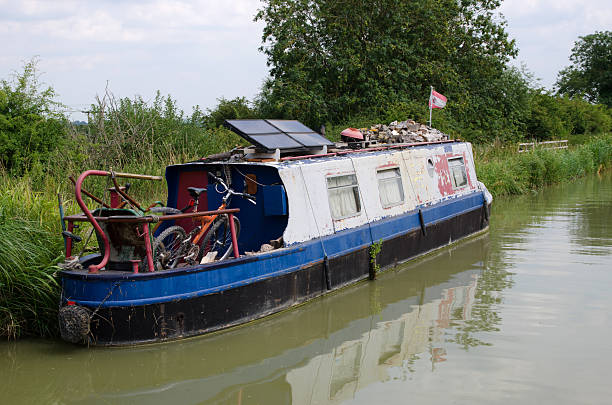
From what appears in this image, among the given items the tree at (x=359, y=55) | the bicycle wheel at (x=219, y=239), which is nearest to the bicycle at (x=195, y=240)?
the bicycle wheel at (x=219, y=239)

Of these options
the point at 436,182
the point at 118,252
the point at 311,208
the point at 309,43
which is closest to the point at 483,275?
the point at 436,182

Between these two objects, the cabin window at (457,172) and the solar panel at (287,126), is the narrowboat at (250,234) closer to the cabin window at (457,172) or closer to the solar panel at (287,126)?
the solar panel at (287,126)

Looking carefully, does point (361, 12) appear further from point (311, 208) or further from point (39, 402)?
point (39, 402)

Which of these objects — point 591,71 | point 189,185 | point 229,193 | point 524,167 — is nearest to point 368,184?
point 229,193

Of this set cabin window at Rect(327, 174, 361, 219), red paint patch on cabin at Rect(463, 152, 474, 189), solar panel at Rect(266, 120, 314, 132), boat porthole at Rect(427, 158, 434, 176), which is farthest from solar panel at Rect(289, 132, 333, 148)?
red paint patch on cabin at Rect(463, 152, 474, 189)

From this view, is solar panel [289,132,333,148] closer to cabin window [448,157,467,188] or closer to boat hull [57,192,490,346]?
boat hull [57,192,490,346]

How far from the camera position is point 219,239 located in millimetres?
7680

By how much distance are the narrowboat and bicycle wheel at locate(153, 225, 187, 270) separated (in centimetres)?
2

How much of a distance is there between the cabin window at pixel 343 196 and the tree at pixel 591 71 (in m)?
54.5

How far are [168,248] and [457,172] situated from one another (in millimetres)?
6956

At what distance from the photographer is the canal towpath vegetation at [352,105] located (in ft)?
37.4

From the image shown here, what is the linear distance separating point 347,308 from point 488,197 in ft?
21.1

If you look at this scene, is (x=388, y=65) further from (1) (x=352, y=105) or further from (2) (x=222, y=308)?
(2) (x=222, y=308)

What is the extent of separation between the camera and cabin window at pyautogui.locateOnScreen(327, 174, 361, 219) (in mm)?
8641
